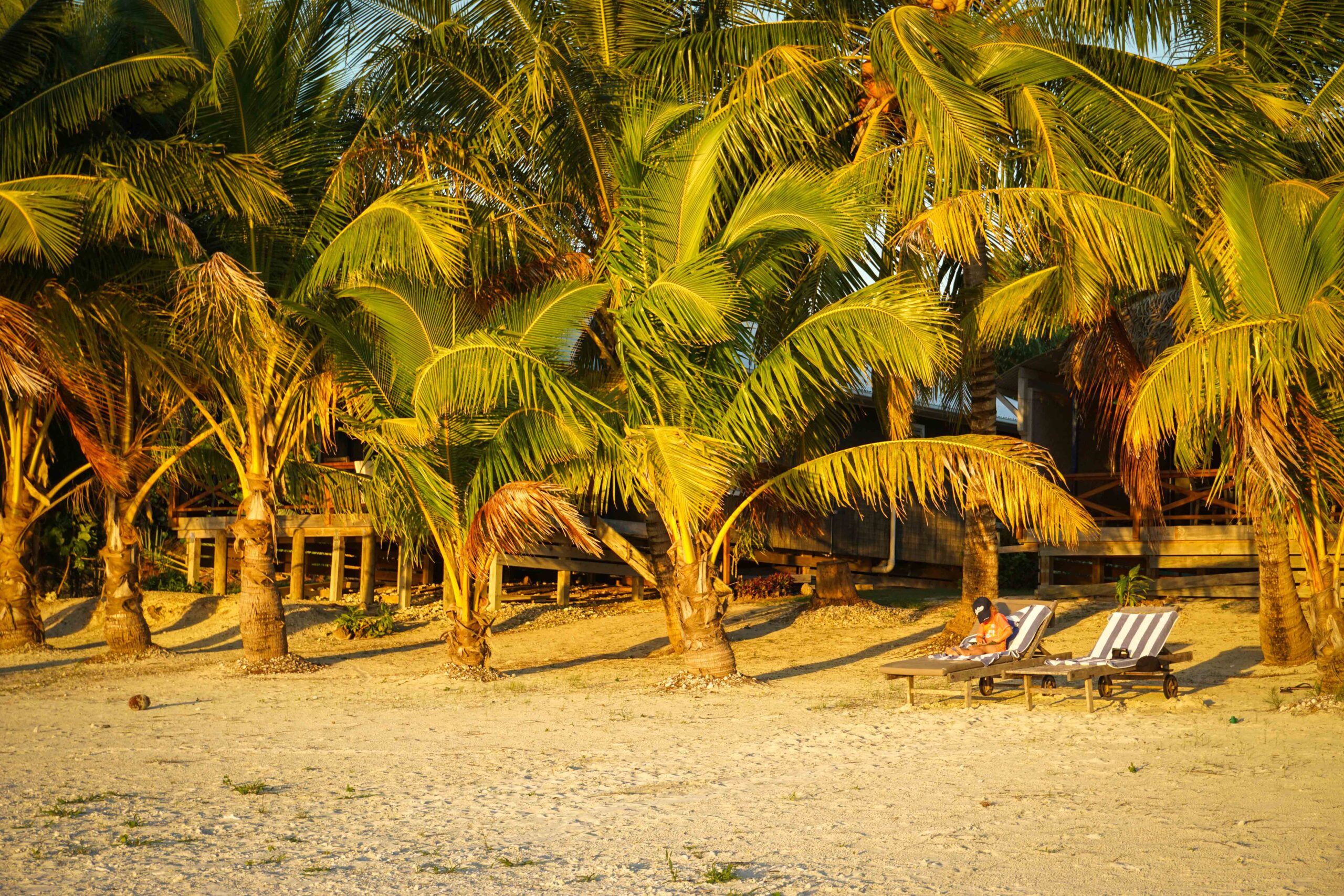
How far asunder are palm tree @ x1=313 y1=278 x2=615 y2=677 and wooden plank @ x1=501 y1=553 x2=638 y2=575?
4.59 meters

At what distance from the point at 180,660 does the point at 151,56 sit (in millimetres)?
6722

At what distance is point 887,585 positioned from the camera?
800 inches

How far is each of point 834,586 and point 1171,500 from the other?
5488 mm

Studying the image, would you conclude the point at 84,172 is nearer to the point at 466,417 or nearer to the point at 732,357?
the point at 466,417

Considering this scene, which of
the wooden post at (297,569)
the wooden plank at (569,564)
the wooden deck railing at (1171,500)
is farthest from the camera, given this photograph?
the wooden post at (297,569)

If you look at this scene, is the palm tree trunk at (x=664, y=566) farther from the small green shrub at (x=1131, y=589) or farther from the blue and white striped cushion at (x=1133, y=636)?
the small green shrub at (x=1131, y=589)

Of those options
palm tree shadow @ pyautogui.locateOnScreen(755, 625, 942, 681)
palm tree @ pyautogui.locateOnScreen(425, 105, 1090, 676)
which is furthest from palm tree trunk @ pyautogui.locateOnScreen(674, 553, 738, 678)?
palm tree shadow @ pyautogui.locateOnScreen(755, 625, 942, 681)

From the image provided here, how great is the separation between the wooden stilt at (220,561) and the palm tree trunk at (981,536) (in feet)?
39.7

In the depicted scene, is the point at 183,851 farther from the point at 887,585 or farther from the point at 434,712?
the point at 887,585

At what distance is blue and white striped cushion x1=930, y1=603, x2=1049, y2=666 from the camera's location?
9875 millimetres

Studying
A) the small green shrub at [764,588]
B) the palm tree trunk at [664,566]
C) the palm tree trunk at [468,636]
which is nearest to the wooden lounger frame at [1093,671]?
the palm tree trunk at [664,566]

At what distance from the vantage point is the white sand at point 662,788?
4.96 meters

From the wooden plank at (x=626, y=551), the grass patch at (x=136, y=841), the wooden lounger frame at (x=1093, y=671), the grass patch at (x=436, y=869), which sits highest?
the wooden plank at (x=626, y=551)

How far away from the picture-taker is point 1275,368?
8.32m
